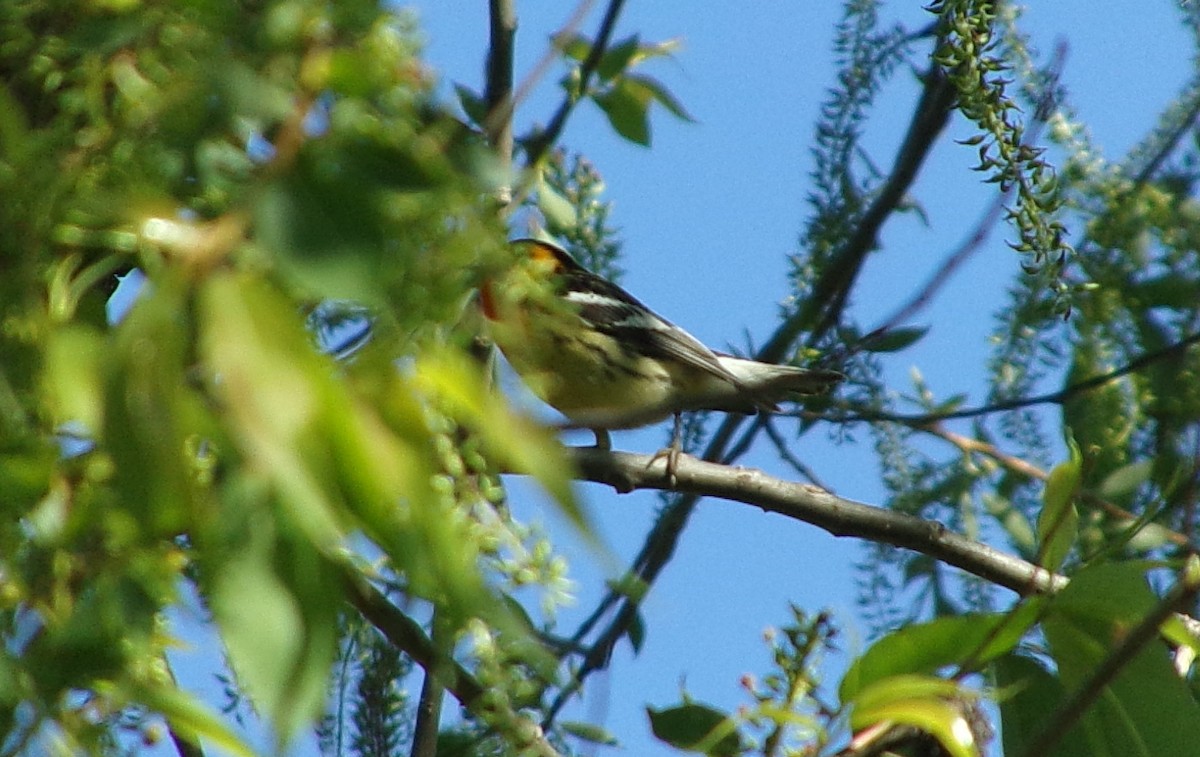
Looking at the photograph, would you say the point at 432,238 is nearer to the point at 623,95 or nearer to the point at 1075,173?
the point at 623,95

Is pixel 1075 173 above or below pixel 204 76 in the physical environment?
above

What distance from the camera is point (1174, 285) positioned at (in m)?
2.41

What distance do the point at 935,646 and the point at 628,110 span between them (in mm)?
924

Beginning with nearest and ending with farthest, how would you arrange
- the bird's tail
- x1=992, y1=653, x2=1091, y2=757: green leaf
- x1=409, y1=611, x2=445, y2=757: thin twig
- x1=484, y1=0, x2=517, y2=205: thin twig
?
1. x1=992, y1=653, x2=1091, y2=757: green leaf
2. x1=409, y1=611, x2=445, y2=757: thin twig
3. x1=484, y1=0, x2=517, y2=205: thin twig
4. the bird's tail

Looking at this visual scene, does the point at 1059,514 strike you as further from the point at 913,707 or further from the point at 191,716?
the point at 191,716

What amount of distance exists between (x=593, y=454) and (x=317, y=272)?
140cm

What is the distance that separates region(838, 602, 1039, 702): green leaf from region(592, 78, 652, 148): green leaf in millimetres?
875

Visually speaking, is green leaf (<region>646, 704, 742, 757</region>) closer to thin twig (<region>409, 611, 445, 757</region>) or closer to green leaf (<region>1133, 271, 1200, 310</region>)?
thin twig (<region>409, 611, 445, 757</region>)

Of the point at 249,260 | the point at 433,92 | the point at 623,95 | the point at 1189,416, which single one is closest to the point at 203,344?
the point at 249,260

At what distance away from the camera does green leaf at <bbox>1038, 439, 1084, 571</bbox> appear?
1.20 metres

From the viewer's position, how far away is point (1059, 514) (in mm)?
1197

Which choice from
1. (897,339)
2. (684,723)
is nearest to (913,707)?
(684,723)

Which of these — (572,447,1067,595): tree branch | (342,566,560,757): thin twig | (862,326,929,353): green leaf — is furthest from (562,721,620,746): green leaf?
(862,326,929,353): green leaf

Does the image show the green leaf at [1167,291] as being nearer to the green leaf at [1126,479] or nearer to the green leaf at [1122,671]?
the green leaf at [1126,479]
